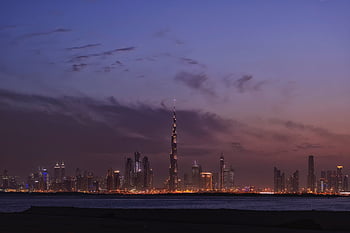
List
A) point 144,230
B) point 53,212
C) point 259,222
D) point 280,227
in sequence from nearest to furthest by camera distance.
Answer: point 144,230 < point 280,227 < point 259,222 < point 53,212

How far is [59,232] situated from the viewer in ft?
100

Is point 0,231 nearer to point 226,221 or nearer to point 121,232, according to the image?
point 121,232

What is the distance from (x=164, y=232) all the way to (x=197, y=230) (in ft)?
9.82

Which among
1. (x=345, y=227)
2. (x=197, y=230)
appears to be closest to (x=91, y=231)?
(x=197, y=230)

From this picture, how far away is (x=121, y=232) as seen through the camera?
30.9m

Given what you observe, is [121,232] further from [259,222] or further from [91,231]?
[259,222]

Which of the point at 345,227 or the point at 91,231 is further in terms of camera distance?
the point at 345,227

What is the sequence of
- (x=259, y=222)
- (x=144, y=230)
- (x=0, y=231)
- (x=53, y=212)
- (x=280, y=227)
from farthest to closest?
1. (x=53, y=212)
2. (x=259, y=222)
3. (x=280, y=227)
4. (x=144, y=230)
5. (x=0, y=231)

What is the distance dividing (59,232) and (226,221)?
17.1 metres

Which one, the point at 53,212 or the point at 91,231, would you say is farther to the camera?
the point at 53,212

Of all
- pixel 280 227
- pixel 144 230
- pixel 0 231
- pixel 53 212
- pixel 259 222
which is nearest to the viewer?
pixel 0 231

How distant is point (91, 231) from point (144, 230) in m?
3.28

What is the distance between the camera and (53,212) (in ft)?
197

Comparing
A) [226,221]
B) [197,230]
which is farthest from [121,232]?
[226,221]
